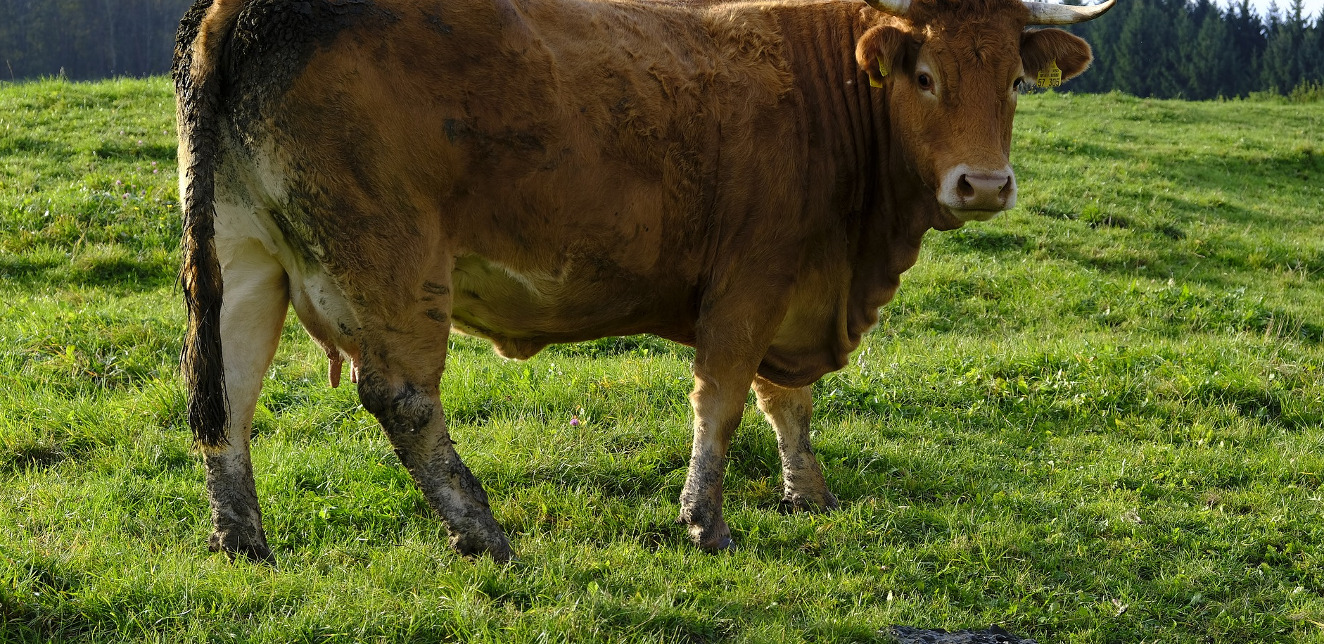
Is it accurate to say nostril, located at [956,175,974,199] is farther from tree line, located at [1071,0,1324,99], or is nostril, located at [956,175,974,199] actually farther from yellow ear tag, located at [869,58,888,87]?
tree line, located at [1071,0,1324,99]

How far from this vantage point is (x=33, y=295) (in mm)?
8875

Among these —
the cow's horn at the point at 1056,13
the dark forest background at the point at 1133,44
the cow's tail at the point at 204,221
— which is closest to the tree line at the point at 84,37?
the dark forest background at the point at 1133,44

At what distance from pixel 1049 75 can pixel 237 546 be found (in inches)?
185

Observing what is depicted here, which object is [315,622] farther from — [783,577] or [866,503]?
[866,503]

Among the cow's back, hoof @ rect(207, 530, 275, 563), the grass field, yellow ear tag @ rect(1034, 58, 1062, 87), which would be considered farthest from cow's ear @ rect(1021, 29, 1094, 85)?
hoof @ rect(207, 530, 275, 563)

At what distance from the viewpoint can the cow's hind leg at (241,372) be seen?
469 centimetres

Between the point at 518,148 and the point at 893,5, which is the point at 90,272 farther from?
the point at 893,5

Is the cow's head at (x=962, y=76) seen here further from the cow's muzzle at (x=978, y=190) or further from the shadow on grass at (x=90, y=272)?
the shadow on grass at (x=90, y=272)

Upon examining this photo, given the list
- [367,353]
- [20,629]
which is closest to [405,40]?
[367,353]

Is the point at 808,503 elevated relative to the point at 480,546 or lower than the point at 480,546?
lower

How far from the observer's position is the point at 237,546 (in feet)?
15.6

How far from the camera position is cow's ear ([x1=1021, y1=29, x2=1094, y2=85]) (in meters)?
5.66

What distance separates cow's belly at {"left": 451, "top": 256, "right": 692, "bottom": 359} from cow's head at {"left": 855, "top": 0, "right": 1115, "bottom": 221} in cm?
147

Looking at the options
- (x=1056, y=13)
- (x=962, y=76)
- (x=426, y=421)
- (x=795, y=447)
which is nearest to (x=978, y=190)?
(x=962, y=76)
